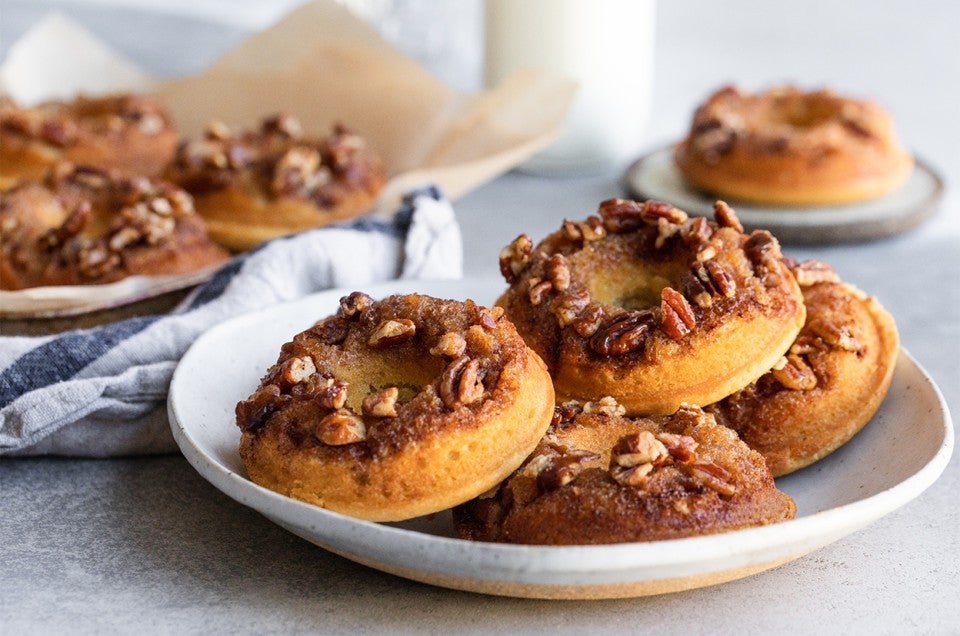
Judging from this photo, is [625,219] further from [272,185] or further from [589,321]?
[272,185]

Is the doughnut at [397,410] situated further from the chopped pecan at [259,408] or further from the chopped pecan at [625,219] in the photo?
the chopped pecan at [625,219]

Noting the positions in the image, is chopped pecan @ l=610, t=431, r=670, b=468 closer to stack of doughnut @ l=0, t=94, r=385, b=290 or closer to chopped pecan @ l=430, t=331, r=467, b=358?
chopped pecan @ l=430, t=331, r=467, b=358

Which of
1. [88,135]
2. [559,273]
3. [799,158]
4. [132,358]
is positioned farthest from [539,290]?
[88,135]

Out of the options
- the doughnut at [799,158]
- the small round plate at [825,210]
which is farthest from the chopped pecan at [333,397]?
the doughnut at [799,158]

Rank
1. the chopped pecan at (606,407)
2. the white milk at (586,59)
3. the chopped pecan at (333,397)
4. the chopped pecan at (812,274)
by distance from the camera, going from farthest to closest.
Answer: the white milk at (586,59)
the chopped pecan at (812,274)
the chopped pecan at (606,407)
the chopped pecan at (333,397)

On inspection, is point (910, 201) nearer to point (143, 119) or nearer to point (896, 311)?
point (896, 311)

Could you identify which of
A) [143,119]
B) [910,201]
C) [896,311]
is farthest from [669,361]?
[143,119]

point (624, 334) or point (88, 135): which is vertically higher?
point (624, 334)
